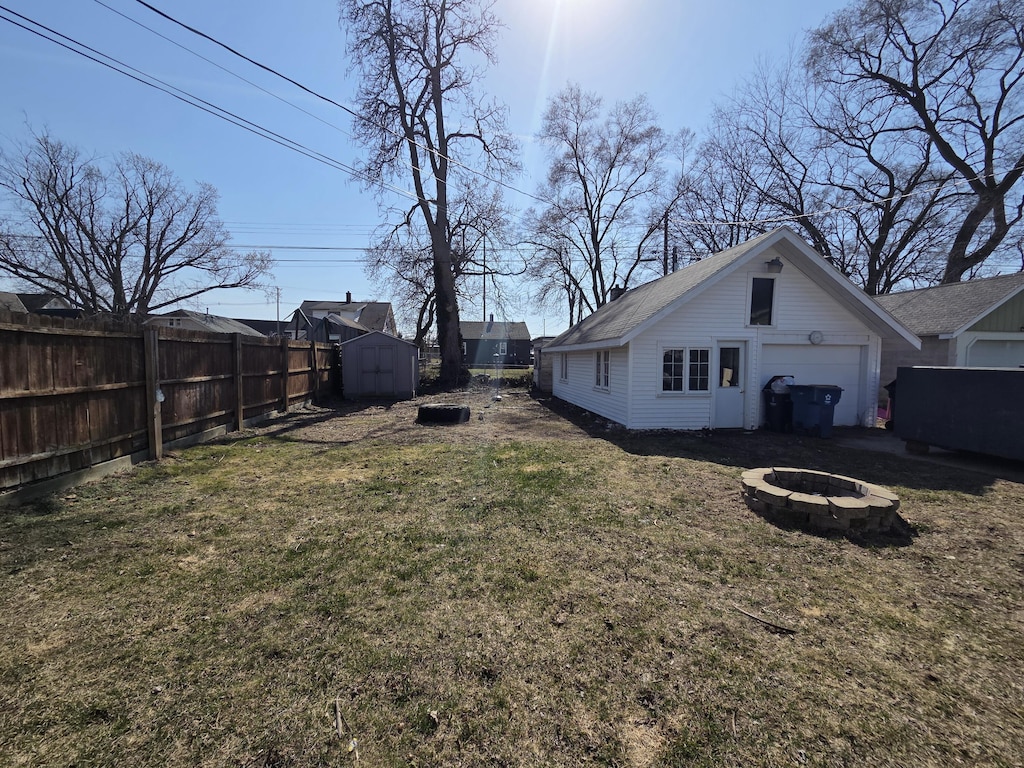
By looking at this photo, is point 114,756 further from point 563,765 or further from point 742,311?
point 742,311

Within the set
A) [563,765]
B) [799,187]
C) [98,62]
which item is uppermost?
[799,187]

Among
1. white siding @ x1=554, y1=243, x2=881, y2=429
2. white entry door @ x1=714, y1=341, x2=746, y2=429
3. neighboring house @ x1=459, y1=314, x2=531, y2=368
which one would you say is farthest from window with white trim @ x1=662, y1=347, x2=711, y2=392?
neighboring house @ x1=459, y1=314, x2=531, y2=368

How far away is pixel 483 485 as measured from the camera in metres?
5.93

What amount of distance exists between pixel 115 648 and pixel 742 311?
11.5 meters

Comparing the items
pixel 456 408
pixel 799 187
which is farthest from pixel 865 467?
pixel 799 187

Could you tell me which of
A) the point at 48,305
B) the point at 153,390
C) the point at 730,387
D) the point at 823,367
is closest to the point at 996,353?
the point at 823,367

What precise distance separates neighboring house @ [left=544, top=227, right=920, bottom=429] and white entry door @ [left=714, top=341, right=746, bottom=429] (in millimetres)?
24

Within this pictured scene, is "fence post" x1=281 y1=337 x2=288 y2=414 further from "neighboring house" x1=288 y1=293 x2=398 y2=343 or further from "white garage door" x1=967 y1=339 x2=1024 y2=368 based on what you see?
"neighboring house" x1=288 y1=293 x2=398 y2=343

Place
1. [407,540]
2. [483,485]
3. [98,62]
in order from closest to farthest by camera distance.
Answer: [407,540] < [483,485] < [98,62]

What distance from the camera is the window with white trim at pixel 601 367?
1257 cm

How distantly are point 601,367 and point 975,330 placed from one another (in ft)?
37.6

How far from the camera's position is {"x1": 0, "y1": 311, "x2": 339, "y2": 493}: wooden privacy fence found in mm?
4629

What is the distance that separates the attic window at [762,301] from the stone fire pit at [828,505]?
20.6ft

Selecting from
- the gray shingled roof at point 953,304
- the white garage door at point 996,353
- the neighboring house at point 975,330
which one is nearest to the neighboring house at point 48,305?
the neighboring house at point 975,330
